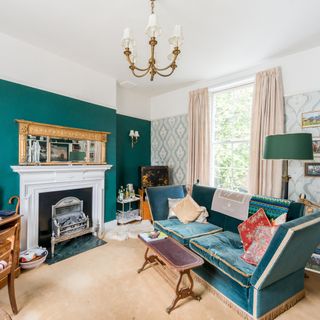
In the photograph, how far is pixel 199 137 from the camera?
3.88m

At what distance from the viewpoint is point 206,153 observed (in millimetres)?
3795

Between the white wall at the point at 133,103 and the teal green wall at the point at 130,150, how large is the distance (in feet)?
0.45

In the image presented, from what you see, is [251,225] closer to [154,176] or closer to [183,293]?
[183,293]

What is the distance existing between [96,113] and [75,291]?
271 cm

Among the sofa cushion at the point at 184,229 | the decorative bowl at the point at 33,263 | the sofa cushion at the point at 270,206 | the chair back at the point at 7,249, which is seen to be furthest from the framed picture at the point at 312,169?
the decorative bowl at the point at 33,263

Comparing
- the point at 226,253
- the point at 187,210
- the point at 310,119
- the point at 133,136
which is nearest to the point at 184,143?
the point at 133,136

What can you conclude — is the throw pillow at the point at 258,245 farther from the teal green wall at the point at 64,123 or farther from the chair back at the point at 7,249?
the teal green wall at the point at 64,123

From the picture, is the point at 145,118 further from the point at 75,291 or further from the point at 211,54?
the point at 75,291

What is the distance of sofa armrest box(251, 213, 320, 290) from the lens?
146cm

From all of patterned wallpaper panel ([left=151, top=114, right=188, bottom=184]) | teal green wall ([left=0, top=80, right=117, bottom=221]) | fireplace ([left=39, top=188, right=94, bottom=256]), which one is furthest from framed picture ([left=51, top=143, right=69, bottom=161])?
patterned wallpaper panel ([left=151, top=114, right=188, bottom=184])

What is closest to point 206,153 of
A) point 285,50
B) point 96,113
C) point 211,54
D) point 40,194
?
point 211,54

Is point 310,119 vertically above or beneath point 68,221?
above

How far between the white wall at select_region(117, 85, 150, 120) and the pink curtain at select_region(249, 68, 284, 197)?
2.61 metres

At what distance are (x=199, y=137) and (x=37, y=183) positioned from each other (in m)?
2.89
